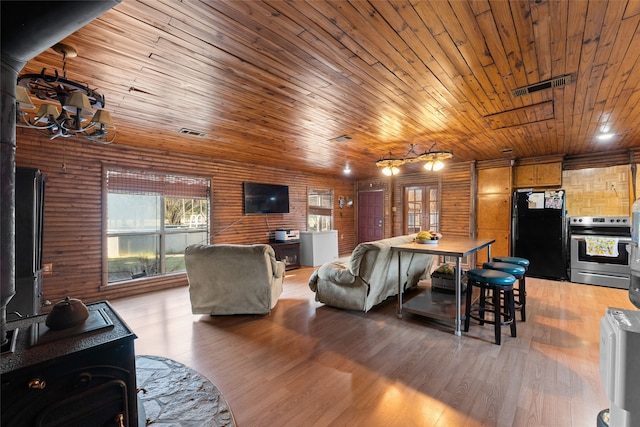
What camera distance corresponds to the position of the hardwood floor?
183cm

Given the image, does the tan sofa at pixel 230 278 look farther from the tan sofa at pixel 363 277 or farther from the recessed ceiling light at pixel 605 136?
the recessed ceiling light at pixel 605 136

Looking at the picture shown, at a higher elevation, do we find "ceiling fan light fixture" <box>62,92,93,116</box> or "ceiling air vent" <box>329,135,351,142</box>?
"ceiling air vent" <box>329,135,351,142</box>

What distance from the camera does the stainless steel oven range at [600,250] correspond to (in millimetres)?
4625

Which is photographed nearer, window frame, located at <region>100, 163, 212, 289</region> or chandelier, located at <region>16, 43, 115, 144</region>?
chandelier, located at <region>16, 43, 115, 144</region>

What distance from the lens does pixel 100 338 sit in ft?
4.13

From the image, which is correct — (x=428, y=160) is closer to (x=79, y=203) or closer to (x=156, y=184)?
(x=156, y=184)

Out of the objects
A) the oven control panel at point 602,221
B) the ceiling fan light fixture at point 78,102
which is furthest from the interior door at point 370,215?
the ceiling fan light fixture at point 78,102

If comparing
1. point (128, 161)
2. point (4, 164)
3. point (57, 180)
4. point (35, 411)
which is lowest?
point (35, 411)

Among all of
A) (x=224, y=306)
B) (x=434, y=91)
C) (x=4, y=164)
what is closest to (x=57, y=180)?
(x=224, y=306)

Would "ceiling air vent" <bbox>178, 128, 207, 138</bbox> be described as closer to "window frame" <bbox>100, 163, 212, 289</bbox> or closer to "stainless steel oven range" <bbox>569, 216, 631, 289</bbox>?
"window frame" <bbox>100, 163, 212, 289</bbox>

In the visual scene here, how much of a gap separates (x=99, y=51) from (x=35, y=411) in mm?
2108

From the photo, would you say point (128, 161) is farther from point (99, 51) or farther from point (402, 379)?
point (402, 379)

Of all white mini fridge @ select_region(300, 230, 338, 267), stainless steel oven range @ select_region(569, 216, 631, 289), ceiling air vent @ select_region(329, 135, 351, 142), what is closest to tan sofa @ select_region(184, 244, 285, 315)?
ceiling air vent @ select_region(329, 135, 351, 142)

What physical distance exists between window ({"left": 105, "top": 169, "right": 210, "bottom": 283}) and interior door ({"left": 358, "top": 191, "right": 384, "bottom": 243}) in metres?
4.72
